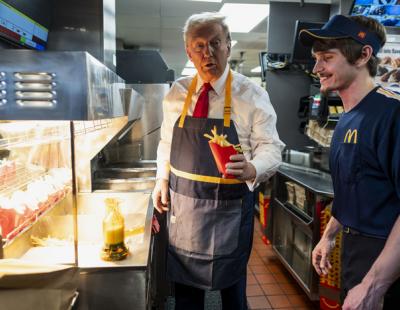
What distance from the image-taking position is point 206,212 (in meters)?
1.52

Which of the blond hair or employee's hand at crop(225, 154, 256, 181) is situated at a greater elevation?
the blond hair

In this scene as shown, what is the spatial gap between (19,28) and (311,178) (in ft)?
8.59

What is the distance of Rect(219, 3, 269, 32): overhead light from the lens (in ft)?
15.2

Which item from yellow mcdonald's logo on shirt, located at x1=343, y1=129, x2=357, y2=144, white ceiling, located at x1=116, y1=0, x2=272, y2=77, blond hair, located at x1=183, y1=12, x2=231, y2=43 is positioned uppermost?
white ceiling, located at x1=116, y1=0, x2=272, y2=77

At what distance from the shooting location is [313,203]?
2709 mm

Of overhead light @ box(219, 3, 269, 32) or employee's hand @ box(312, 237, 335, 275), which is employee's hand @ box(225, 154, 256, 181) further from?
overhead light @ box(219, 3, 269, 32)

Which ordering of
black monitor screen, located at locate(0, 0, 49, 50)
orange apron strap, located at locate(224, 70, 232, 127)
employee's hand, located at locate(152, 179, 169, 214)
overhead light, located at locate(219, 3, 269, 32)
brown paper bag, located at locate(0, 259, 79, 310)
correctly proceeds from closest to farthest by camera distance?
brown paper bag, located at locate(0, 259, 79, 310) < black monitor screen, located at locate(0, 0, 49, 50) < orange apron strap, located at locate(224, 70, 232, 127) < employee's hand, located at locate(152, 179, 169, 214) < overhead light, located at locate(219, 3, 269, 32)

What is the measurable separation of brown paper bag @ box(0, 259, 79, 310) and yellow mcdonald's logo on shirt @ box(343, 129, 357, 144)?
1.09 meters

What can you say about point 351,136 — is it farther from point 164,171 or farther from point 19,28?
point 19,28

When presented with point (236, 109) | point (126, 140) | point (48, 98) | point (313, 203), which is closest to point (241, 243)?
point (236, 109)

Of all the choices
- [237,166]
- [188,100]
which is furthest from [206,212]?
[188,100]

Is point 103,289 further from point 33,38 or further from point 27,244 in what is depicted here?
point 33,38

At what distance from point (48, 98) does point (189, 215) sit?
866mm

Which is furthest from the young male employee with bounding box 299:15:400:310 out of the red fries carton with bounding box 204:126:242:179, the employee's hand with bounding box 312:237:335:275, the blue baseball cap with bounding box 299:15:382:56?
the red fries carton with bounding box 204:126:242:179
